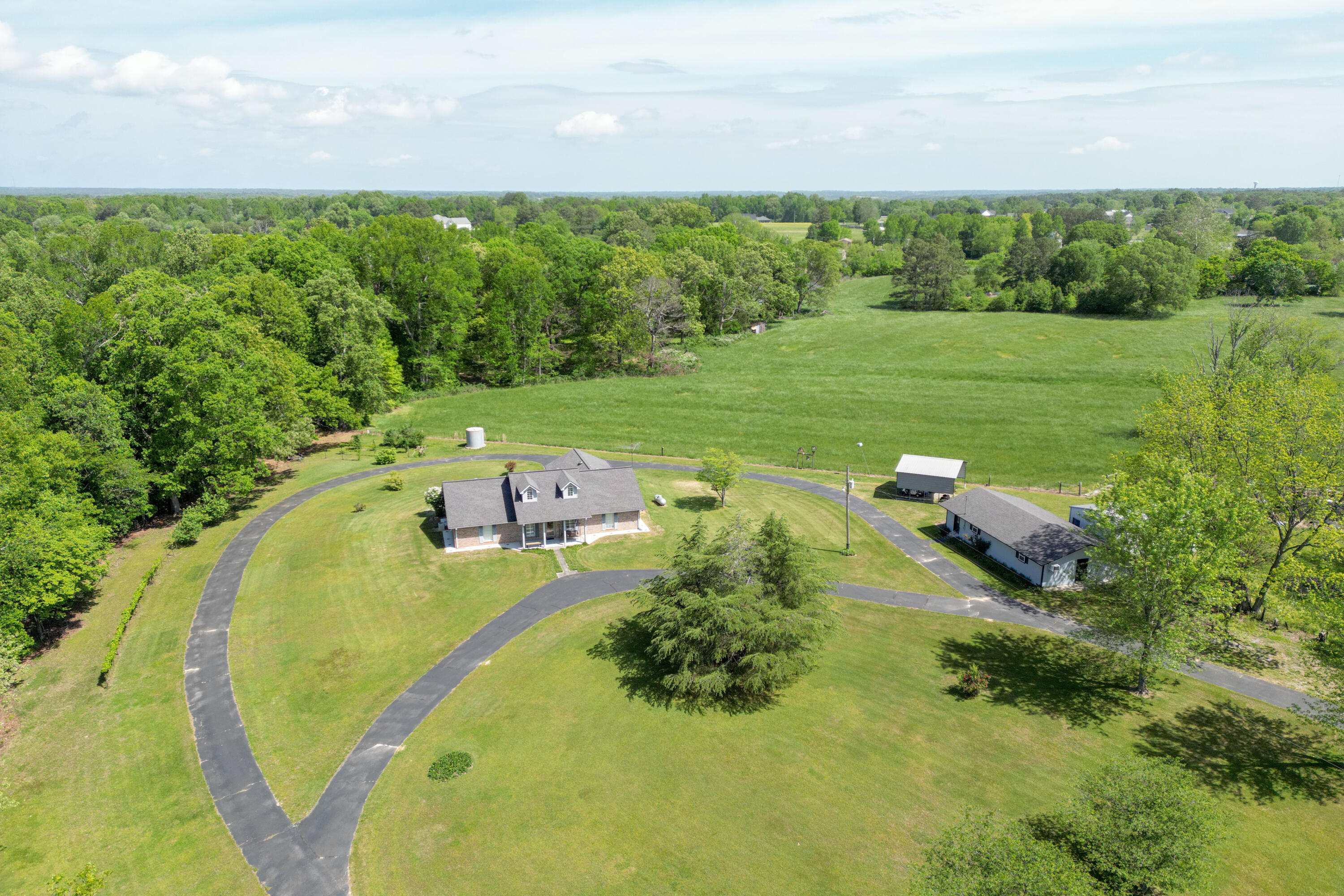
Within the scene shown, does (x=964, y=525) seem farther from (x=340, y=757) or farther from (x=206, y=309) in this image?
(x=206, y=309)

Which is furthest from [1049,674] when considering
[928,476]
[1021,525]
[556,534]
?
[556,534]

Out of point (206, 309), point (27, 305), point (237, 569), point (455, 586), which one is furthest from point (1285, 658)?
point (27, 305)

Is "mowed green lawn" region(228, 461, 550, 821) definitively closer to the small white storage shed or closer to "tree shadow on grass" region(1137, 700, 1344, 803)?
the small white storage shed

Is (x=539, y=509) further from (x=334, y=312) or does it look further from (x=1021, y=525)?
(x=334, y=312)

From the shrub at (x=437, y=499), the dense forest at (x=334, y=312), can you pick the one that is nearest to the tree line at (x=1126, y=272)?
the dense forest at (x=334, y=312)

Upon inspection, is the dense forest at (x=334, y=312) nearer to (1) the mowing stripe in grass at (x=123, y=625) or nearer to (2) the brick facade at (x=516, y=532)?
(1) the mowing stripe in grass at (x=123, y=625)

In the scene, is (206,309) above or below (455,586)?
above
